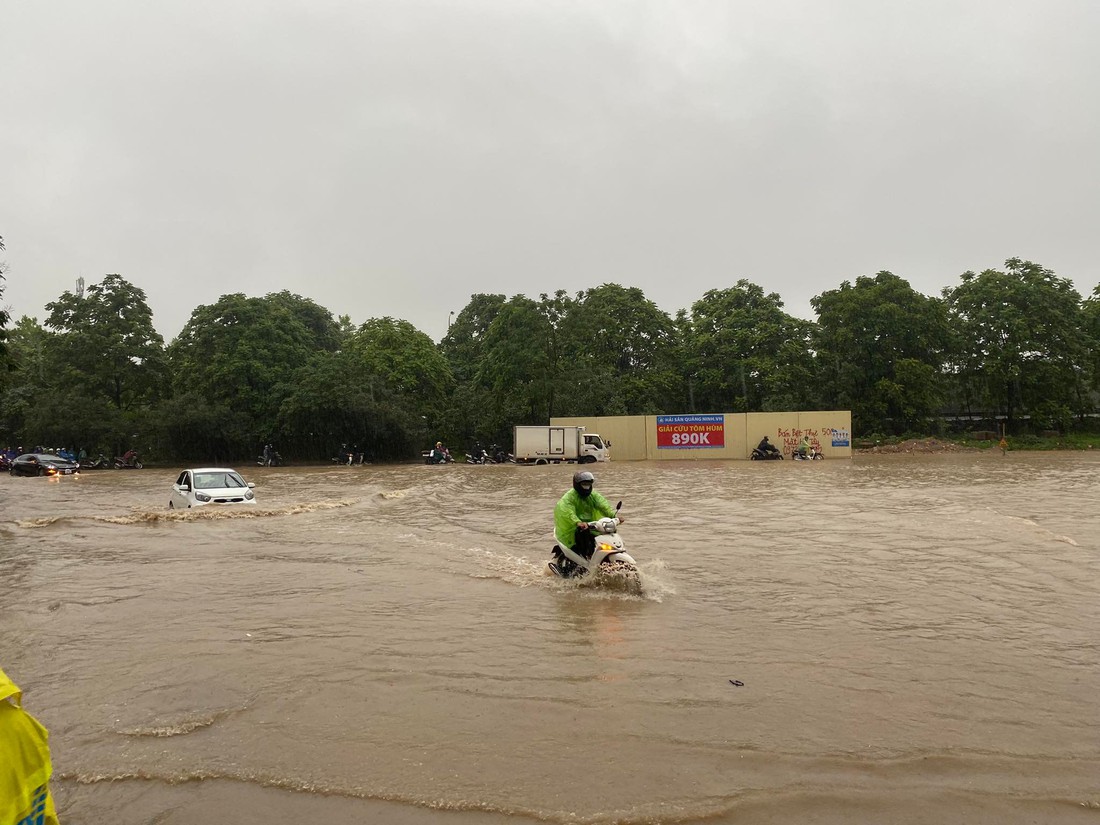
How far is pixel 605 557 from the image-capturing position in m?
9.73

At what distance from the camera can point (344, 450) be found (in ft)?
158

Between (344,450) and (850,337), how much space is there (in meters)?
33.3

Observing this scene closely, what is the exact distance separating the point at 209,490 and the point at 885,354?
47.3m

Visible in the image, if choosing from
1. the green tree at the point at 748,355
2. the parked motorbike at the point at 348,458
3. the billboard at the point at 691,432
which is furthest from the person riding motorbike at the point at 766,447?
the parked motorbike at the point at 348,458

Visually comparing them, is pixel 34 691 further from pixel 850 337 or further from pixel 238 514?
pixel 850 337

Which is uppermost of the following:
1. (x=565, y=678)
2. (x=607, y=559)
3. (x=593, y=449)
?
(x=593, y=449)

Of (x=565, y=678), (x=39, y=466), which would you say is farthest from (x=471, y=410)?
(x=565, y=678)

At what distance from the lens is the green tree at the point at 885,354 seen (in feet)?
175

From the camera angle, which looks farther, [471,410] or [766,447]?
[471,410]

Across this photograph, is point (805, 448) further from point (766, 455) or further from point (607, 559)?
point (607, 559)

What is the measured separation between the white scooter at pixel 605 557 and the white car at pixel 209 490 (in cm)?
1234

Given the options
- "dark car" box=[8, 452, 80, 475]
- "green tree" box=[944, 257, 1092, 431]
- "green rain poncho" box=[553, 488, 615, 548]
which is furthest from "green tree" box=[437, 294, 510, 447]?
"green rain poncho" box=[553, 488, 615, 548]

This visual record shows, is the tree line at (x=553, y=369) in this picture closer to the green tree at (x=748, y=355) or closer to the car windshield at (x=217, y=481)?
the green tree at (x=748, y=355)

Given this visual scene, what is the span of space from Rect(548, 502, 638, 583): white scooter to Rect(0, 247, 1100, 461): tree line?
39.4m
